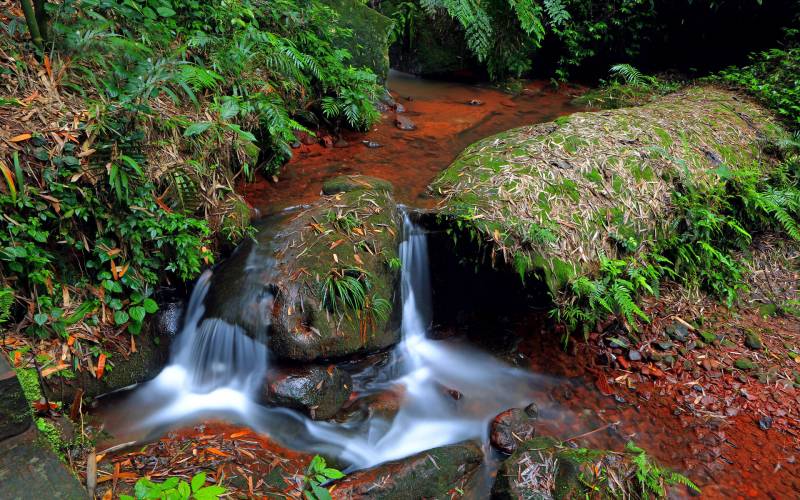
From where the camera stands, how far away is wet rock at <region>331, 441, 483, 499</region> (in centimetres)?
327

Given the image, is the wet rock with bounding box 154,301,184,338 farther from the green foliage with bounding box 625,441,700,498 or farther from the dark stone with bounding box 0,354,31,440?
the green foliage with bounding box 625,441,700,498

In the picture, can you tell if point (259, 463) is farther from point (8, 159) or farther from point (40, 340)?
point (8, 159)

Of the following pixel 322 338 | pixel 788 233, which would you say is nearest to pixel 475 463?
pixel 322 338

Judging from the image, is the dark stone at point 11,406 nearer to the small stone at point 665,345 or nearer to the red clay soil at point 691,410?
the red clay soil at point 691,410

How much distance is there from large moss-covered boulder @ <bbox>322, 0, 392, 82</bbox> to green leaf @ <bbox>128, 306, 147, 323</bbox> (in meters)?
5.13

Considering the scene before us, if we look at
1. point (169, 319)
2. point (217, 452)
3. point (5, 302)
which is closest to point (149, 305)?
point (169, 319)

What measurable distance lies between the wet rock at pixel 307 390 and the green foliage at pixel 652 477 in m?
2.09

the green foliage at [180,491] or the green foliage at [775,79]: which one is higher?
the green foliage at [775,79]

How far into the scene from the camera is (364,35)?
7.72m

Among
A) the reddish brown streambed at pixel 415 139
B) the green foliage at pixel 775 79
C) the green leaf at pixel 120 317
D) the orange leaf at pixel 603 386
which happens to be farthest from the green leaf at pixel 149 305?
the green foliage at pixel 775 79

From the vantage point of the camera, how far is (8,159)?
3.13m

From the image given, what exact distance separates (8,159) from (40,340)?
113 centimetres

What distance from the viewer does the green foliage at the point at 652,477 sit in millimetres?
3309

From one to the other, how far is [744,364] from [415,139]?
4.43 m
